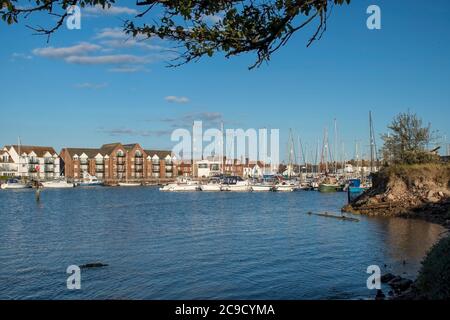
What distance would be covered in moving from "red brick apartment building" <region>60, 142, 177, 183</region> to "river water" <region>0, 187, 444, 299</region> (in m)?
111

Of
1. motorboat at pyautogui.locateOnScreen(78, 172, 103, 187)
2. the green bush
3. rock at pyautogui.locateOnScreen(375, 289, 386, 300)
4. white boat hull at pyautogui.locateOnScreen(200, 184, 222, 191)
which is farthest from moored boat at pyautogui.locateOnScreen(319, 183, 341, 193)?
the green bush

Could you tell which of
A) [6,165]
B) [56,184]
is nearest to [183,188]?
[56,184]

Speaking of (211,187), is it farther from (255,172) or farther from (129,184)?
(255,172)

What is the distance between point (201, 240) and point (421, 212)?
76.8ft

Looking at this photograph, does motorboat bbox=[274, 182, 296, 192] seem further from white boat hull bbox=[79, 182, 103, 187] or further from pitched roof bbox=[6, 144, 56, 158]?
pitched roof bbox=[6, 144, 56, 158]

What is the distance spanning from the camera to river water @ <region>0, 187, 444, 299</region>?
18.1m

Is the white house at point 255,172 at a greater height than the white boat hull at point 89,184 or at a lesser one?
greater

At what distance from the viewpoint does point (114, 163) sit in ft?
511

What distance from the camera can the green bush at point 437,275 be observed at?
10.9m

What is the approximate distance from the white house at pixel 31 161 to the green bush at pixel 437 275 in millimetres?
144067

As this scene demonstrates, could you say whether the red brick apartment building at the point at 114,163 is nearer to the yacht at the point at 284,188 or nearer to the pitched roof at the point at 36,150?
the pitched roof at the point at 36,150

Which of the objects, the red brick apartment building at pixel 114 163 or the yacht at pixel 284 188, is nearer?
the yacht at pixel 284 188

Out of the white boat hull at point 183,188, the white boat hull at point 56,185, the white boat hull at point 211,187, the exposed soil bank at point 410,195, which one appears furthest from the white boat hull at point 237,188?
the exposed soil bank at point 410,195

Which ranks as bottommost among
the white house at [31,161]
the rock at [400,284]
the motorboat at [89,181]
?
the rock at [400,284]
